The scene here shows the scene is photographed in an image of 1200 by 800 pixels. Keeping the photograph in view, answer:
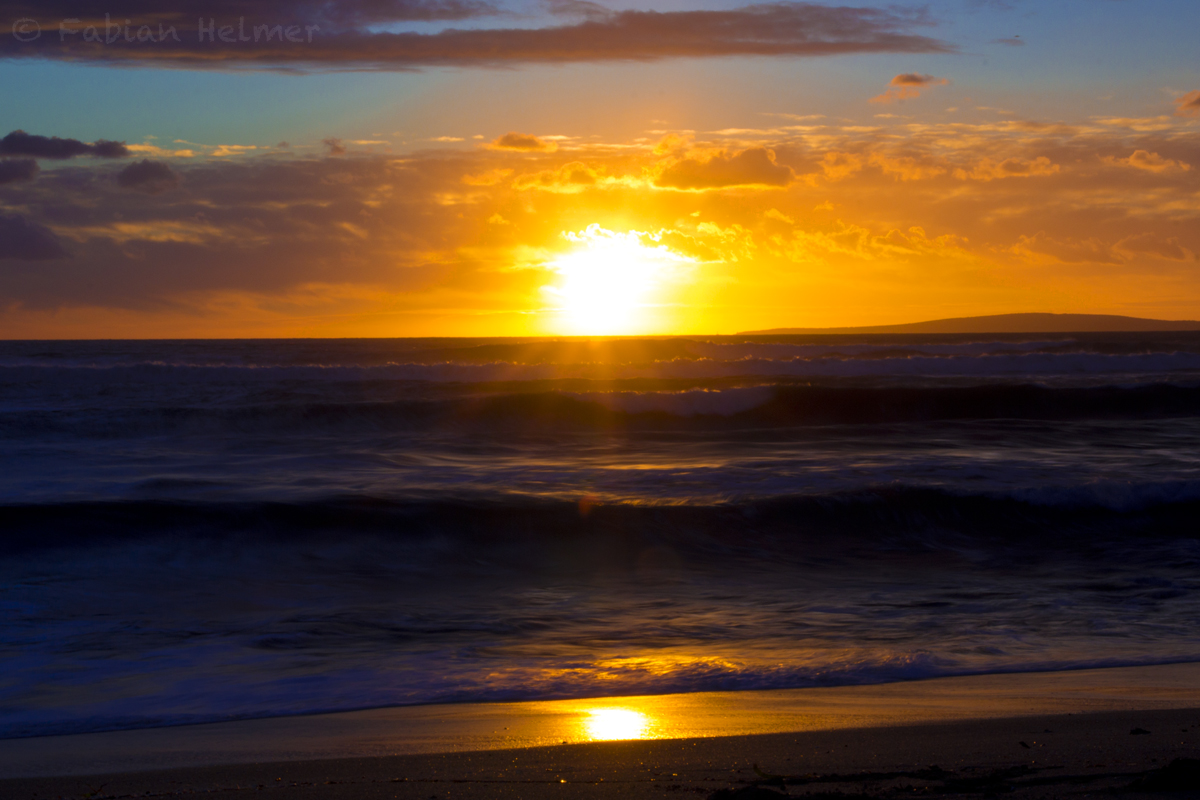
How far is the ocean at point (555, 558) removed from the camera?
187 inches

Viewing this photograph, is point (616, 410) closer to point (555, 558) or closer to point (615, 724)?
point (555, 558)

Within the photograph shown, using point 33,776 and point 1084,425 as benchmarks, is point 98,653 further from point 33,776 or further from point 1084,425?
point 1084,425

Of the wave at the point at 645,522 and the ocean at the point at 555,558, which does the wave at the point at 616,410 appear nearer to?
the ocean at the point at 555,558

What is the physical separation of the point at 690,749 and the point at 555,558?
522 centimetres

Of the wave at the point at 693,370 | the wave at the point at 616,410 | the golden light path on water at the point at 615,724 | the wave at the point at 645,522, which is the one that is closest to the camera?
the golden light path on water at the point at 615,724

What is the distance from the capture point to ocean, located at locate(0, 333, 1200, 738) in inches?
187

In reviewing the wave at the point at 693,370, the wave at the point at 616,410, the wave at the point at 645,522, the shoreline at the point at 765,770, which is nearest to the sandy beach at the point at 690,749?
the shoreline at the point at 765,770

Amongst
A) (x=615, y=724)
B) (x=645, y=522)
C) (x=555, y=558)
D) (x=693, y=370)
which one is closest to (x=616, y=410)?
(x=645, y=522)

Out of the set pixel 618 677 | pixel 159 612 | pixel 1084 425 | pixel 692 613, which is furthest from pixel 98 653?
pixel 1084 425

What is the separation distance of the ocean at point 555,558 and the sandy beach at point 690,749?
0.36m

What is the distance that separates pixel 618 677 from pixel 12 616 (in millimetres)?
4346

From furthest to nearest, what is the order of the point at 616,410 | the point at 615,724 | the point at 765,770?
the point at 616,410 < the point at 615,724 < the point at 765,770

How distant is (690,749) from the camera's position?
10.6ft

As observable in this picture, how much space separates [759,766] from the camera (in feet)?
9.87
